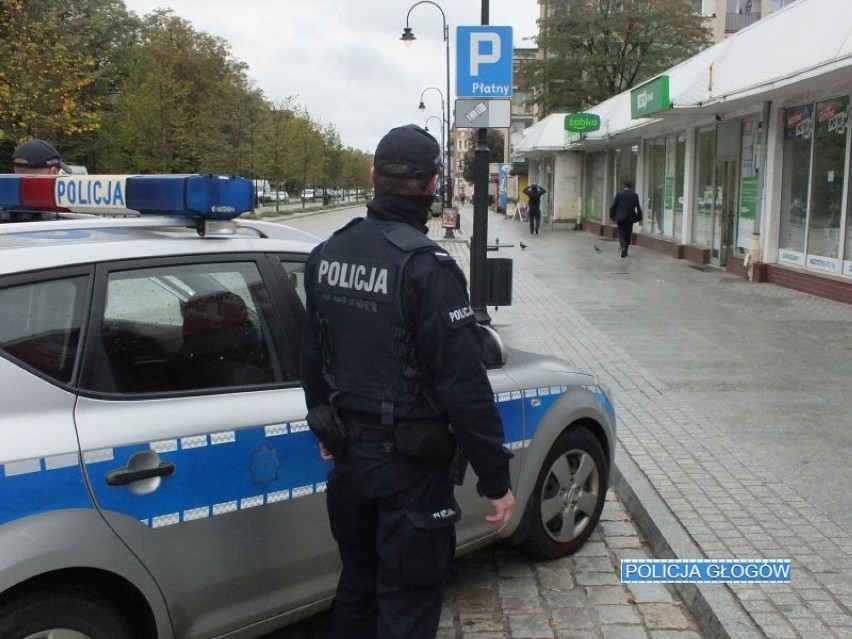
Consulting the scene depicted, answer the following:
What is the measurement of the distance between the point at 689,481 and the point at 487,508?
1.96 metres

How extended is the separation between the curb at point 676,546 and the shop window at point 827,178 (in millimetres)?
9115

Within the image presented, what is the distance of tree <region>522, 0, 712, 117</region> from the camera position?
38.8 m

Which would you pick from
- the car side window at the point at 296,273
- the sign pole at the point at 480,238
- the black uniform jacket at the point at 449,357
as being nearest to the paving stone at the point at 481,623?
the black uniform jacket at the point at 449,357

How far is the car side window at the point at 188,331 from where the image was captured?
2.74 meters

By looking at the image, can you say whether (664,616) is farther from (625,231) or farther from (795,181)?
(625,231)

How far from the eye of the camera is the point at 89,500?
2.46 metres

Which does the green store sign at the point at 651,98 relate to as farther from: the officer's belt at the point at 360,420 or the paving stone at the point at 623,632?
the officer's belt at the point at 360,420

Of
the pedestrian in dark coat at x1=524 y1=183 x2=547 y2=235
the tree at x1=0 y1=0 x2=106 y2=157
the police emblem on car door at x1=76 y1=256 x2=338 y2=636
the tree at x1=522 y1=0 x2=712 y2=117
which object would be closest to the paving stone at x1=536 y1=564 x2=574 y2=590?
the police emblem on car door at x1=76 y1=256 x2=338 y2=636

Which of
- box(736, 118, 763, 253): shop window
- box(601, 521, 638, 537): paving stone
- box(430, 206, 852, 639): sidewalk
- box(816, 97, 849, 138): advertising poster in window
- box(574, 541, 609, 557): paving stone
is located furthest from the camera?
box(736, 118, 763, 253): shop window

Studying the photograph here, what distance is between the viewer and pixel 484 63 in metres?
9.48

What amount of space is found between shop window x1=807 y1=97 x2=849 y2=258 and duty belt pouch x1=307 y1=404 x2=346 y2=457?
1231 centimetres

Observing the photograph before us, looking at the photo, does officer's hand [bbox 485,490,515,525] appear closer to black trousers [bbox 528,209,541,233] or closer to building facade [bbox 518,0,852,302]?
building facade [bbox 518,0,852,302]

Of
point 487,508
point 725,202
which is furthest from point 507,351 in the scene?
point 725,202

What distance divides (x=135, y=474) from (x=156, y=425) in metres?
0.17
